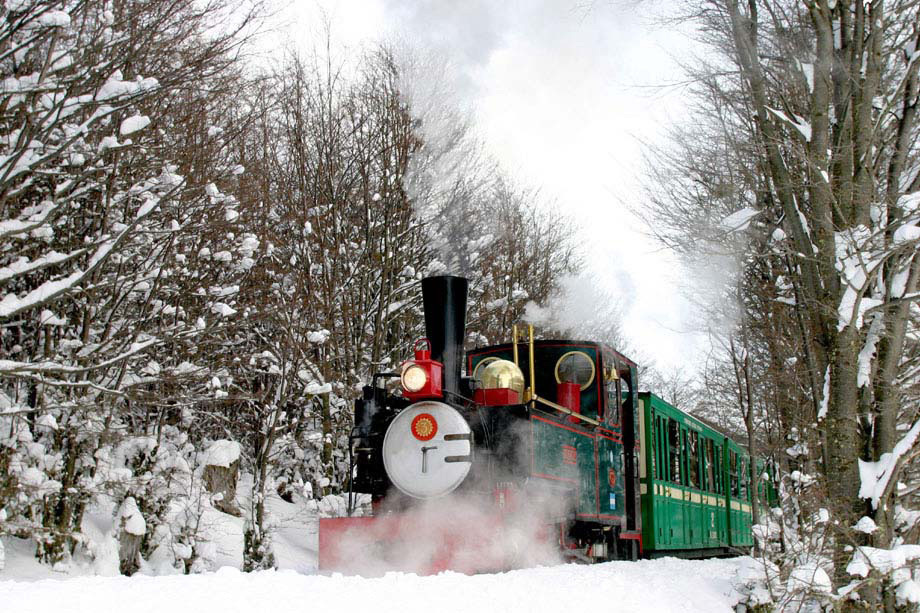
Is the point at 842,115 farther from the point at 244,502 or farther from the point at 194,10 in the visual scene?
the point at 244,502

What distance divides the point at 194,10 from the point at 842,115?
663 cm

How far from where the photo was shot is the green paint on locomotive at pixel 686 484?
11172mm

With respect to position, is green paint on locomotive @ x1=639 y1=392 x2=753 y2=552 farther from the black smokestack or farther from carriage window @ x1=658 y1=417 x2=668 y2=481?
the black smokestack

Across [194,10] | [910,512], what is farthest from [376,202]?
[910,512]

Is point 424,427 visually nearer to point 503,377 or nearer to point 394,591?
point 503,377

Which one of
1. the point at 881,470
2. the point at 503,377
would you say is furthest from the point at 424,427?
the point at 881,470

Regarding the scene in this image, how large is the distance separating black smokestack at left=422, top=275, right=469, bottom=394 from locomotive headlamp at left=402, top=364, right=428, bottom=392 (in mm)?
299

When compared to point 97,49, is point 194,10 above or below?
above

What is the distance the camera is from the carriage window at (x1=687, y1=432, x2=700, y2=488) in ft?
43.4

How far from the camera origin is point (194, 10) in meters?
8.99

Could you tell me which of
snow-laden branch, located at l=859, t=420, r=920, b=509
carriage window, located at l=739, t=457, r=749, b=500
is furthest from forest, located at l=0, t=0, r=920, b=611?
carriage window, located at l=739, t=457, r=749, b=500

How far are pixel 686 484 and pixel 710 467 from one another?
1.88 metres

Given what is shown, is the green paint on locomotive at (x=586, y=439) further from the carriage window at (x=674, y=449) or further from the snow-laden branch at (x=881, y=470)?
the snow-laden branch at (x=881, y=470)

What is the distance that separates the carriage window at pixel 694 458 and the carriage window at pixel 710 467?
2.28 feet
